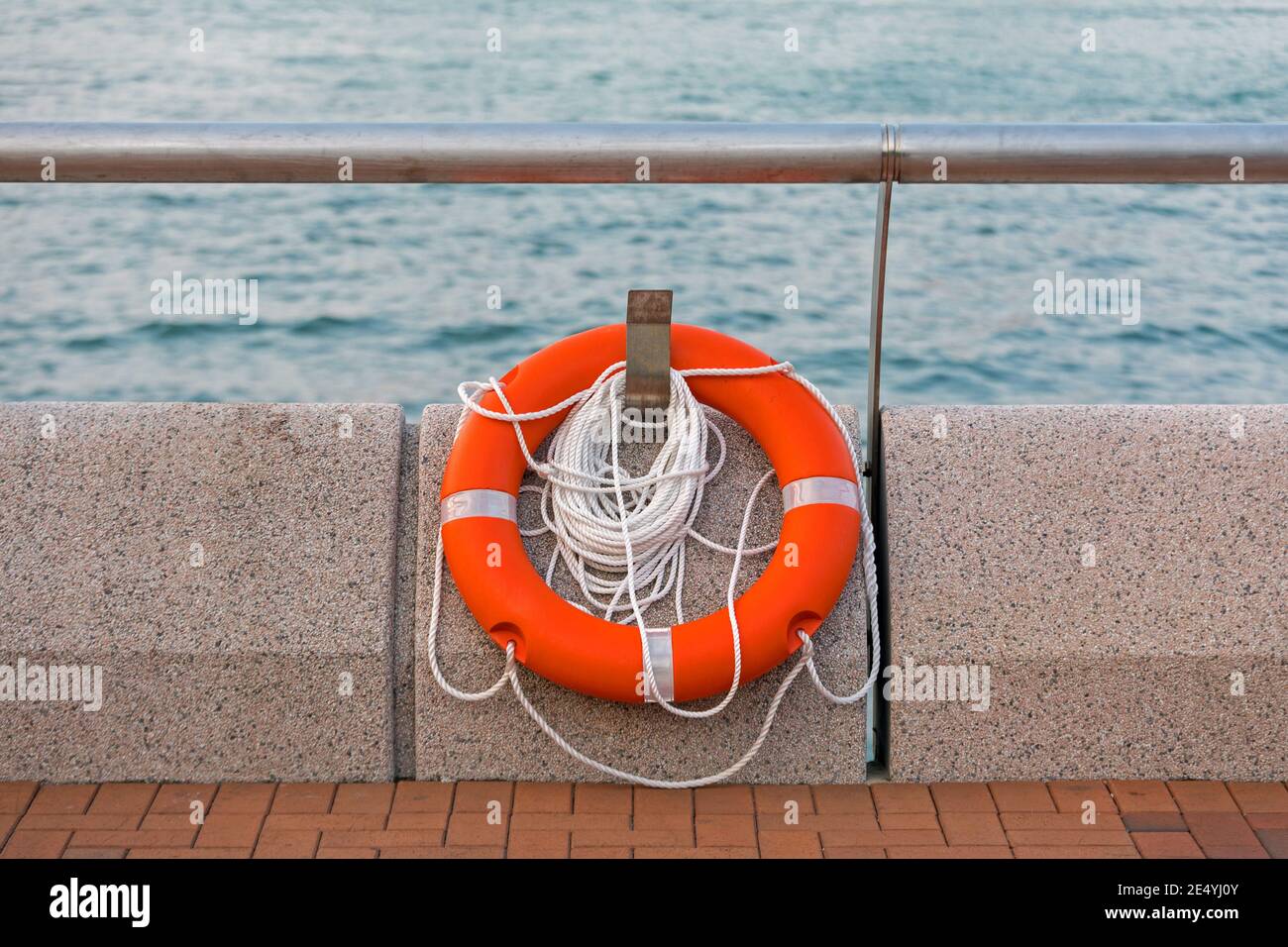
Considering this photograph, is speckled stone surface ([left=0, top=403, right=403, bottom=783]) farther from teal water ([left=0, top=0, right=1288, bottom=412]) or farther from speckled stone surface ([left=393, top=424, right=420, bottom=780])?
teal water ([left=0, top=0, right=1288, bottom=412])

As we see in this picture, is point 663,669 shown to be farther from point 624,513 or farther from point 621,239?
point 621,239

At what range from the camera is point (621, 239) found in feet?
33.7

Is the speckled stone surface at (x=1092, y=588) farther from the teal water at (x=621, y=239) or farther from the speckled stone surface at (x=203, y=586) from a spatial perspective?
the teal water at (x=621, y=239)

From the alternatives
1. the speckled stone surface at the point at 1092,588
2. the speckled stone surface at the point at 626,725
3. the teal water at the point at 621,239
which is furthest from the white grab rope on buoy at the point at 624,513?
the teal water at the point at 621,239

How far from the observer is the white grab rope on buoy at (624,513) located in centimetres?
248

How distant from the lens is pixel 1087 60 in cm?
1528

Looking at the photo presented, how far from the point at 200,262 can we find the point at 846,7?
9891 millimetres

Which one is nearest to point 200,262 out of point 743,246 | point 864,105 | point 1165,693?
point 743,246

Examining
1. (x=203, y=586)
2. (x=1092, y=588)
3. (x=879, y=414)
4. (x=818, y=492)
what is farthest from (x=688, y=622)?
(x=203, y=586)

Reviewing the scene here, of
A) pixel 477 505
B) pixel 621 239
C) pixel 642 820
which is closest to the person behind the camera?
pixel 642 820

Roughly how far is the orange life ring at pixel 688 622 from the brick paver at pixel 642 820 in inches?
8.9

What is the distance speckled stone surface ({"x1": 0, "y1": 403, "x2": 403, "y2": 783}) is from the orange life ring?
0.67 ft

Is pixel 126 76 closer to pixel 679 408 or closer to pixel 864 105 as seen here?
pixel 864 105

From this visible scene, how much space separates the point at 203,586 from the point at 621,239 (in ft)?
26.4
